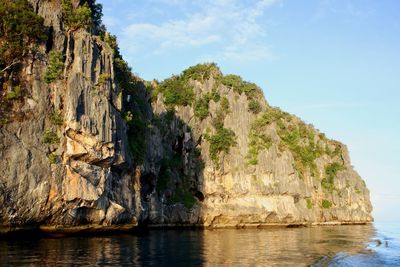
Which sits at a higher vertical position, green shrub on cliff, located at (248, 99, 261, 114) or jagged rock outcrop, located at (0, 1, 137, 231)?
green shrub on cliff, located at (248, 99, 261, 114)

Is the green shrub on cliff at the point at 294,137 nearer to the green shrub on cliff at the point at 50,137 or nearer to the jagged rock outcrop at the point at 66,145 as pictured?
the jagged rock outcrop at the point at 66,145

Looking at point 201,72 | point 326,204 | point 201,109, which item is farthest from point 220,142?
point 326,204

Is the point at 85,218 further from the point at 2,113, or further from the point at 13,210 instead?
the point at 2,113

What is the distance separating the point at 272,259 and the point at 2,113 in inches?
877

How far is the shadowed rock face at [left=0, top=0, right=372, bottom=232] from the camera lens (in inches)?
1236

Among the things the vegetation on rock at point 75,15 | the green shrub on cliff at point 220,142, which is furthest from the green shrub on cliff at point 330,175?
the vegetation on rock at point 75,15

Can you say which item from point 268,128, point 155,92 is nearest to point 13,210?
point 155,92

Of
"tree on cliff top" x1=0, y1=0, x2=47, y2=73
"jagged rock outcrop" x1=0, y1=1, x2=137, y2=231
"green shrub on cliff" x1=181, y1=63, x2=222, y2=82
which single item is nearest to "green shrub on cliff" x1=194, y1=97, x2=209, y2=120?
"green shrub on cliff" x1=181, y1=63, x2=222, y2=82

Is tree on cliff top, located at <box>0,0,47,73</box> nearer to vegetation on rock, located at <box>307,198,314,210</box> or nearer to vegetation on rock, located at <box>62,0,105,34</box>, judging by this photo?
vegetation on rock, located at <box>62,0,105,34</box>

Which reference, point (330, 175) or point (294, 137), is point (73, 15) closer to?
point (294, 137)

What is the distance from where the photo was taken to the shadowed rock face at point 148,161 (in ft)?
103

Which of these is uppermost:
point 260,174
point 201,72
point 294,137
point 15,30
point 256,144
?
point 201,72

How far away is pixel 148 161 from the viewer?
51000 mm

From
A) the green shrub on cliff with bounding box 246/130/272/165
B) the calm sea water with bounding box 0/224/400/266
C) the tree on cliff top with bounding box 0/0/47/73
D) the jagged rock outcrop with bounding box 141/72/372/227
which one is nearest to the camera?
the calm sea water with bounding box 0/224/400/266
